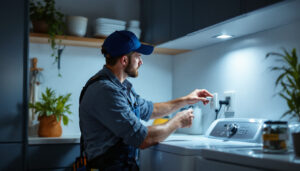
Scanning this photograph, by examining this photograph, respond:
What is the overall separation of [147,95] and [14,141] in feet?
4.36

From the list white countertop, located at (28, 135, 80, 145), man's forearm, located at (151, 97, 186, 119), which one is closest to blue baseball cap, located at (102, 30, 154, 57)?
man's forearm, located at (151, 97, 186, 119)

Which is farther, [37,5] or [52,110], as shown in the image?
[37,5]

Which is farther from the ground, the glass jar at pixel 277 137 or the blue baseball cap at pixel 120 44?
the blue baseball cap at pixel 120 44

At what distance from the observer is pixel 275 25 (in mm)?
2172

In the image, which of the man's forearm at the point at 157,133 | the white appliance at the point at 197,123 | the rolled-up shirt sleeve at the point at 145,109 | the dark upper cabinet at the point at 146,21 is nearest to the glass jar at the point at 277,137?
the man's forearm at the point at 157,133

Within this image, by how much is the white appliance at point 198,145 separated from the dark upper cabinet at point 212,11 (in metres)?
0.67

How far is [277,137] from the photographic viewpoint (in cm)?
152

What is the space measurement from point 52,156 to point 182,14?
1454 mm

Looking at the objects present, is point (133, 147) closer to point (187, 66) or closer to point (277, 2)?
point (277, 2)

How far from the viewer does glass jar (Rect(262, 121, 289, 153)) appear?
4.99 feet

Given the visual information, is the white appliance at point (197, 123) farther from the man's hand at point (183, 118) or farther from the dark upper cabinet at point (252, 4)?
the dark upper cabinet at point (252, 4)

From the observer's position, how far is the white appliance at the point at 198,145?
1.75m

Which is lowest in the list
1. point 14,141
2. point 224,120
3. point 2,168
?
point 2,168

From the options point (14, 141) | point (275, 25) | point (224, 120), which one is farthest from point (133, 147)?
point (275, 25)
